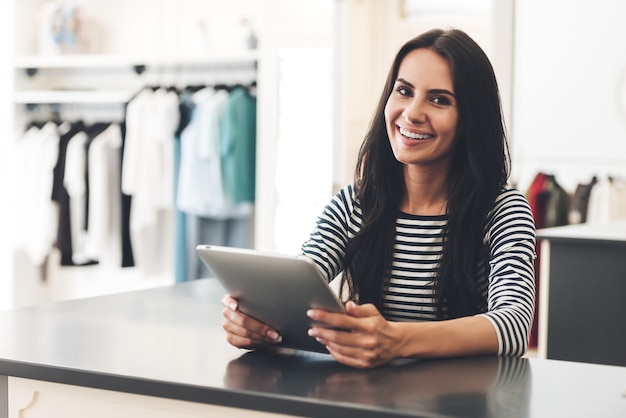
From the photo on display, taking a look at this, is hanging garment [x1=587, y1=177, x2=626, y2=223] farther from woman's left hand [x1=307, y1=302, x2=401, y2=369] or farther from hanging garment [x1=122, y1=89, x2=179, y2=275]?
woman's left hand [x1=307, y1=302, x2=401, y2=369]

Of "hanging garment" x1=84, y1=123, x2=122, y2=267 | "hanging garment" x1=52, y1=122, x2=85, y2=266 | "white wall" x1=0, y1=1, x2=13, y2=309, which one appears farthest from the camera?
"white wall" x1=0, y1=1, x2=13, y2=309

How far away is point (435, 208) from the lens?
1.88 m

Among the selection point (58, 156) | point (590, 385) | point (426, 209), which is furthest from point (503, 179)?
point (58, 156)

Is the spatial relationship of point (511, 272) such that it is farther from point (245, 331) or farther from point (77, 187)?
point (77, 187)

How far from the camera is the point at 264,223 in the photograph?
472 cm

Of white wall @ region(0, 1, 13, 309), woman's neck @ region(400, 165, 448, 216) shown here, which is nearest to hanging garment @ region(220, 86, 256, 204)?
white wall @ region(0, 1, 13, 309)

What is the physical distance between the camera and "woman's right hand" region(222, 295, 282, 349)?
1580 mm

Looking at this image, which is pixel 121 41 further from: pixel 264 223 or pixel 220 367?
pixel 220 367

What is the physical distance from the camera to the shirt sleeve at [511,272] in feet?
5.24

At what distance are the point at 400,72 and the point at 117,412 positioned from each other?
34.0 inches

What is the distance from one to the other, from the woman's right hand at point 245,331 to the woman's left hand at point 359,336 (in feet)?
0.47

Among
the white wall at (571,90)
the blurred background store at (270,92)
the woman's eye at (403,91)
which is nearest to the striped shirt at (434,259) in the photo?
the woman's eye at (403,91)

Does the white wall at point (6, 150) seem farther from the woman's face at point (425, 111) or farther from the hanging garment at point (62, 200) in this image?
the woman's face at point (425, 111)

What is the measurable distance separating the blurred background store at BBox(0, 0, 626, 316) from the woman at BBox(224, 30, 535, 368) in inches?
96.4
